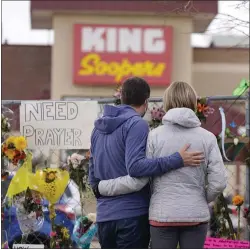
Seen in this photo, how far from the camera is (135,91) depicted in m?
4.77

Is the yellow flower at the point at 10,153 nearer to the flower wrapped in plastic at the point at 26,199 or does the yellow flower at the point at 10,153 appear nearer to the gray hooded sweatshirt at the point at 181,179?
the flower wrapped in plastic at the point at 26,199

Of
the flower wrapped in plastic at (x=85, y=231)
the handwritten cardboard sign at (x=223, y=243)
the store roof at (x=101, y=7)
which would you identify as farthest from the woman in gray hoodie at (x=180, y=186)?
the store roof at (x=101, y=7)

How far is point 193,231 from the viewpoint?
4.55m

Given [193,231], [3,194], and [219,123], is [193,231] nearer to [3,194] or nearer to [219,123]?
[219,123]

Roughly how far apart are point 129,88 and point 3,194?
3127 millimetres

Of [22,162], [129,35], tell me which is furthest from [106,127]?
[129,35]

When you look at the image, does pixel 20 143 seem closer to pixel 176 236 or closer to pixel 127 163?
pixel 127 163

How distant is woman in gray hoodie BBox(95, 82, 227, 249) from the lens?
4.50m

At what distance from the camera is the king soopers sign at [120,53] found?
24.0 meters

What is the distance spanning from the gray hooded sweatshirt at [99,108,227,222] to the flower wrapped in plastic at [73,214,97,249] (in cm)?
195

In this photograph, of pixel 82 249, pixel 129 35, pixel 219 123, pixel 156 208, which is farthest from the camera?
pixel 129 35

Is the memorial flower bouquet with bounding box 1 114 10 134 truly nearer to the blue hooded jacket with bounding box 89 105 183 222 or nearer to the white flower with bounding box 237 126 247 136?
the blue hooded jacket with bounding box 89 105 183 222

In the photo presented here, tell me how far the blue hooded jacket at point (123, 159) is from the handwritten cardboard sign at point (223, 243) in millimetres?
1741

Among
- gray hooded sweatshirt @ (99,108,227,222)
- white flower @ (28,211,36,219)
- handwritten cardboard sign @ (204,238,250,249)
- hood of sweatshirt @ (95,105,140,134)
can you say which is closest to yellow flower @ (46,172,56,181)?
white flower @ (28,211,36,219)
